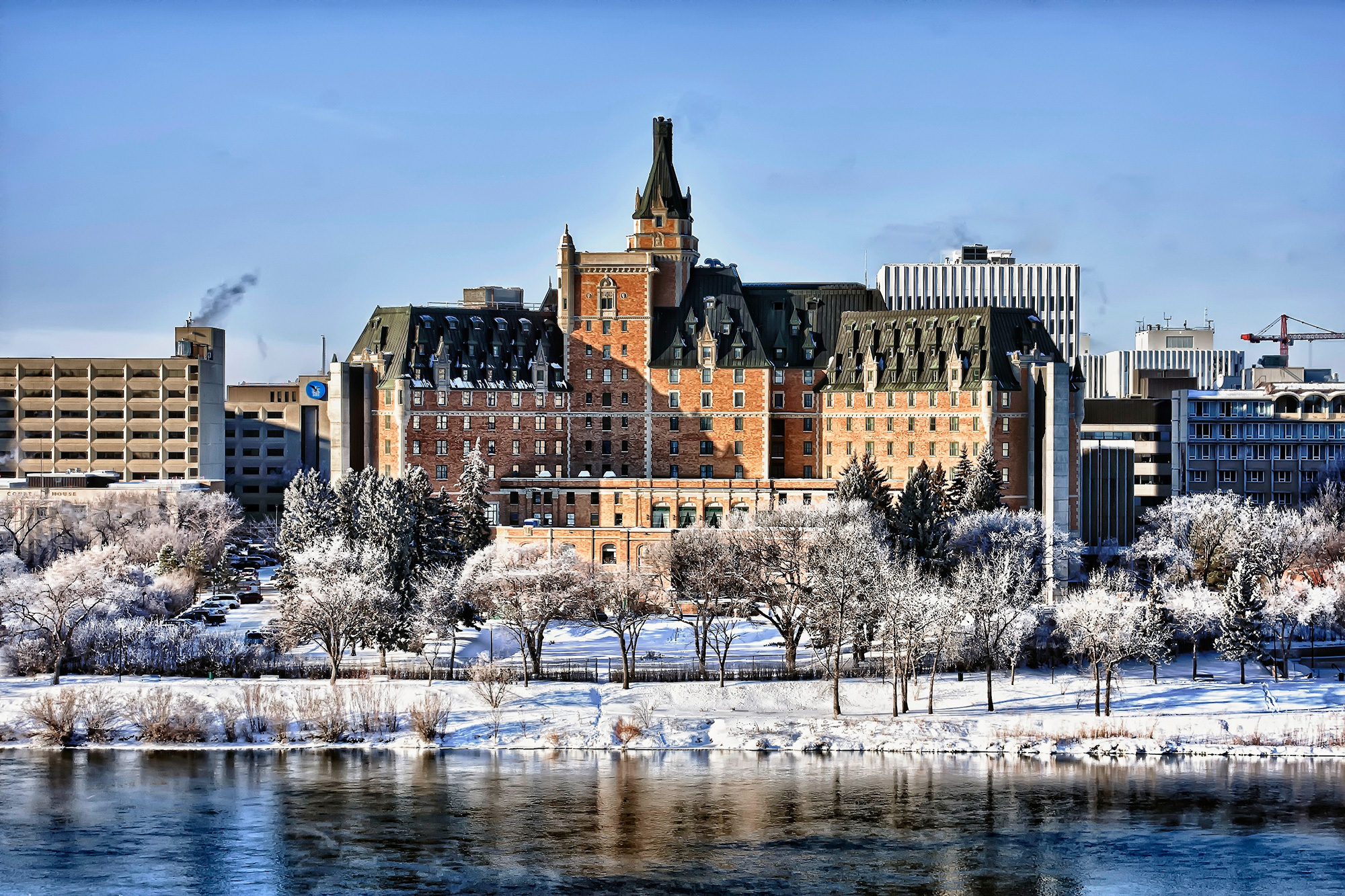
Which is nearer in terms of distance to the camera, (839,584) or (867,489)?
(839,584)

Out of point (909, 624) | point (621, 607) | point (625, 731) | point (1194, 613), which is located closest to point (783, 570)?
point (621, 607)

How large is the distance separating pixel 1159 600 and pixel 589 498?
53.5 metres

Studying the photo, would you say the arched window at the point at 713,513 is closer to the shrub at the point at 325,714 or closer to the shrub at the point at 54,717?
the shrub at the point at 325,714

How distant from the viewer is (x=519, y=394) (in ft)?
530

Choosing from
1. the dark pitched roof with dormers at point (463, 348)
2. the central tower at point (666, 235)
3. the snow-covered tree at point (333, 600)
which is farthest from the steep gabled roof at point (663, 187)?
the snow-covered tree at point (333, 600)

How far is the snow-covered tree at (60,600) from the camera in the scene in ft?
357

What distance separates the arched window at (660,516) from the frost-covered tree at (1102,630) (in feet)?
141

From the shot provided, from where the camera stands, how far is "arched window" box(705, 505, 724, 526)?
15300cm

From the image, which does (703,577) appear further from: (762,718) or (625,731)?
(625,731)

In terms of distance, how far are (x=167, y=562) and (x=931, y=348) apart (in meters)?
68.7

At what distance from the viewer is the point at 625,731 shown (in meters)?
96.9

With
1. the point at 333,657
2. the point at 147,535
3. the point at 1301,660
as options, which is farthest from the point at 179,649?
the point at 1301,660

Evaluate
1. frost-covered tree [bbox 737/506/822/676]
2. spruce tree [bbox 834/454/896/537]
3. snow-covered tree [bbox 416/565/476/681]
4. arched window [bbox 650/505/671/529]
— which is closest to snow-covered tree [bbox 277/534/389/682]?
snow-covered tree [bbox 416/565/476/681]

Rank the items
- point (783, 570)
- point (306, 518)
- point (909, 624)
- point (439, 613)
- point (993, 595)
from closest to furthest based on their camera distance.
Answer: point (909, 624) → point (993, 595) → point (439, 613) → point (783, 570) → point (306, 518)
